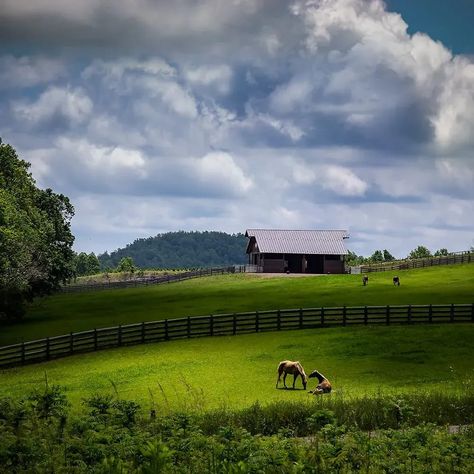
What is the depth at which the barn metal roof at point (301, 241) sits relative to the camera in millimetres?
104375

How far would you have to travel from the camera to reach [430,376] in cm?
3156

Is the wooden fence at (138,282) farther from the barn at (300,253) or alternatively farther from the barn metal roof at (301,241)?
the barn metal roof at (301,241)

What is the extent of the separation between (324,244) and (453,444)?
9421 centimetres

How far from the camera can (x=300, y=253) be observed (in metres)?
104

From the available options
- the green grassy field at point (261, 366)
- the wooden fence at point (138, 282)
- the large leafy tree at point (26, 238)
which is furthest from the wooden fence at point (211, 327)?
the wooden fence at point (138, 282)

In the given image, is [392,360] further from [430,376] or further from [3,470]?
[3,470]

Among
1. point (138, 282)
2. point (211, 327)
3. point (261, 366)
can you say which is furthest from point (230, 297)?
point (261, 366)

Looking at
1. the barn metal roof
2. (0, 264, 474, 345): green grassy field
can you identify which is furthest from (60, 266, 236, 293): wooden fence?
the barn metal roof

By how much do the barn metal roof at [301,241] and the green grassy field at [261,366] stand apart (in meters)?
58.6

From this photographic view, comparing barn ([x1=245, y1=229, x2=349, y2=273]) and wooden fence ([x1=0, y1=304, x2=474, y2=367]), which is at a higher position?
barn ([x1=245, y1=229, x2=349, y2=273])

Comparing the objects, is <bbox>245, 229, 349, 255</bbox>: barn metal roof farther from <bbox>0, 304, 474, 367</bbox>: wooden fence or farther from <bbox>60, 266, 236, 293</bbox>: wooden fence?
<bbox>0, 304, 474, 367</bbox>: wooden fence

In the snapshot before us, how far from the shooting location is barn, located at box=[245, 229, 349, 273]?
10438cm

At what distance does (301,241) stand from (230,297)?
34096 mm

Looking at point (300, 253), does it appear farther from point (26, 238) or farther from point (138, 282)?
point (26, 238)
